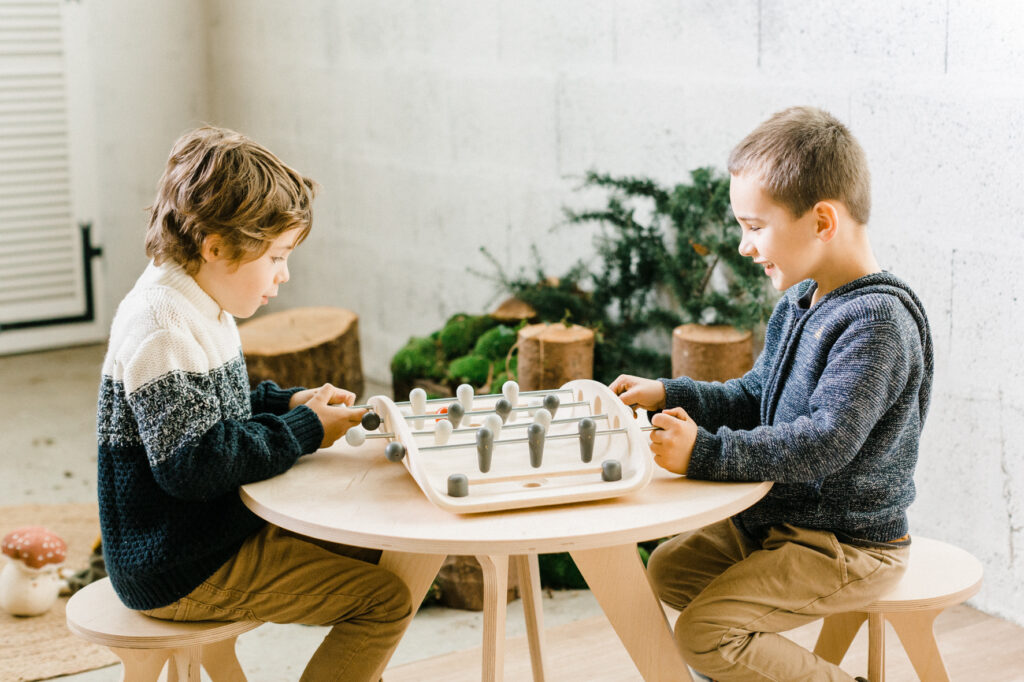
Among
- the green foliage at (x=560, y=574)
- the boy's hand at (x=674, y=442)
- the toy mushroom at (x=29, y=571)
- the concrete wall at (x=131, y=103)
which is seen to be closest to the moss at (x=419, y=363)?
the green foliage at (x=560, y=574)

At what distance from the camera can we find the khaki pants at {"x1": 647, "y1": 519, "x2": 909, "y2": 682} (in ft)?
5.71

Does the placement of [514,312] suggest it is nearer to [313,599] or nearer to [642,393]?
[642,393]

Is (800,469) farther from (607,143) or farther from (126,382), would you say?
(607,143)

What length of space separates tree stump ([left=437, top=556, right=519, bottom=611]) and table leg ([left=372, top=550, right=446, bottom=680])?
95cm

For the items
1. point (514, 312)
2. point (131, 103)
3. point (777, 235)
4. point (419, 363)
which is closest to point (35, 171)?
point (131, 103)

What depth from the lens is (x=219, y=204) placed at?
68.4 inches

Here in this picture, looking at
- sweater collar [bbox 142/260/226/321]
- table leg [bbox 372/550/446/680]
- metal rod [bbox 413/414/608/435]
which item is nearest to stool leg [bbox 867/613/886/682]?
metal rod [bbox 413/414/608/435]

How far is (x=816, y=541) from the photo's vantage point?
5.85ft

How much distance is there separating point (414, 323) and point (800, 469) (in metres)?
3.16

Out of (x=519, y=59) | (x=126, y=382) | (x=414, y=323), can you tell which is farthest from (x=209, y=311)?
(x=414, y=323)

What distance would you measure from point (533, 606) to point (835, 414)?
76 cm

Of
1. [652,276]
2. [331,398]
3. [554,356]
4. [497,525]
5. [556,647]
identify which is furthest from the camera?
[652,276]

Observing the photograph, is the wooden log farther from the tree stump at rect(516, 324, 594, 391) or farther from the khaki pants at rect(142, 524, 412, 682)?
the khaki pants at rect(142, 524, 412, 682)

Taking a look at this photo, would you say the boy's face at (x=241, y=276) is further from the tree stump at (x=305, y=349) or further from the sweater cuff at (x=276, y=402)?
the tree stump at (x=305, y=349)
